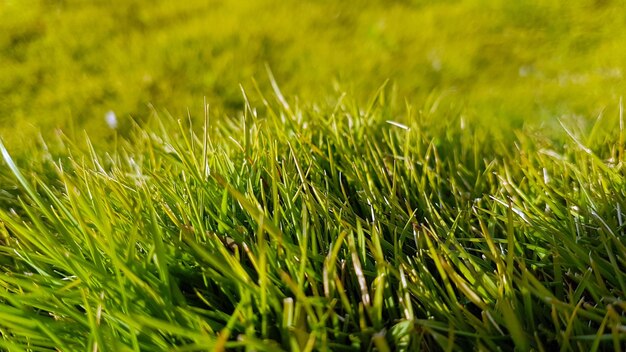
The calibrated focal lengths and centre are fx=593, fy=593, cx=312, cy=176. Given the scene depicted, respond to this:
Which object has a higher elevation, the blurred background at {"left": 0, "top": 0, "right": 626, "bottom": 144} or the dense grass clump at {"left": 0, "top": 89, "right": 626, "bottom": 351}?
the blurred background at {"left": 0, "top": 0, "right": 626, "bottom": 144}

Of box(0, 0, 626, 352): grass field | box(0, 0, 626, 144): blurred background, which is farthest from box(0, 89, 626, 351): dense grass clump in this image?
box(0, 0, 626, 144): blurred background

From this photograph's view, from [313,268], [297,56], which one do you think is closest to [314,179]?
[313,268]

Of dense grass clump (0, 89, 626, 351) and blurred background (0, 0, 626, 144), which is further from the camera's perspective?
blurred background (0, 0, 626, 144)

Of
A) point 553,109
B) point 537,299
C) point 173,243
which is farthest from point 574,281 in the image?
point 553,109

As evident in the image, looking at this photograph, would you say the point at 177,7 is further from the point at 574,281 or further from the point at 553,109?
the point at 574,281

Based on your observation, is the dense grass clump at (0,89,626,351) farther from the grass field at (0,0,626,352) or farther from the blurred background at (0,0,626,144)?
the blurred background at (0,0,626,144)

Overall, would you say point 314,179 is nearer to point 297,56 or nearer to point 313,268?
point 313,268
